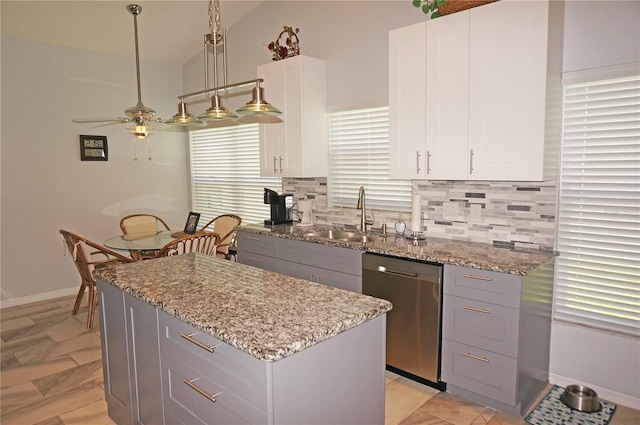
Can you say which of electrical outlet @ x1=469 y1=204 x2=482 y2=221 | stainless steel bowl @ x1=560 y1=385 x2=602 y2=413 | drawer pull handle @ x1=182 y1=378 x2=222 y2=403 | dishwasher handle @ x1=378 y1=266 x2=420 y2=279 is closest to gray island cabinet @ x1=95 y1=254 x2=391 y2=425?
drawer pull handle @ x1=182 y1=378 x2=222 y2=403

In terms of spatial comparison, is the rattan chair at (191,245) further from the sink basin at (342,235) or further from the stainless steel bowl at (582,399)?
the stainless steel bowl at (582,399)

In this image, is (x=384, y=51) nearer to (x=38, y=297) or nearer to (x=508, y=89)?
(x=508, y=89)

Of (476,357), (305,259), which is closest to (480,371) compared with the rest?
(476,357)

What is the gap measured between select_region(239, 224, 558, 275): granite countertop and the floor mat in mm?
910

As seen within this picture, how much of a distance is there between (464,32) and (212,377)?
8.21ft

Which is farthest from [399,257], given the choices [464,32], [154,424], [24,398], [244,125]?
[244,125]

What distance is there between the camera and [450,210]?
3303 millimetres

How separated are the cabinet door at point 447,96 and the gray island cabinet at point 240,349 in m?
1.44

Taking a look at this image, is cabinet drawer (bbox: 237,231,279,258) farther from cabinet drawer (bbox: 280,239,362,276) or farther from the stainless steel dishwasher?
the stainless steel dishwasher

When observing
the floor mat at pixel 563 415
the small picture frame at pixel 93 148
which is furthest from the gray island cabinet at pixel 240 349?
the small picture frame at pixel 93 148

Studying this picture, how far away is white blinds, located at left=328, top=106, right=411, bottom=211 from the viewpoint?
12.2ft

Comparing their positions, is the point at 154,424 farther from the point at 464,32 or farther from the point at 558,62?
the point at 558,62

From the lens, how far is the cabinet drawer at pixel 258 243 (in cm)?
376

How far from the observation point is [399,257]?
287 cm
